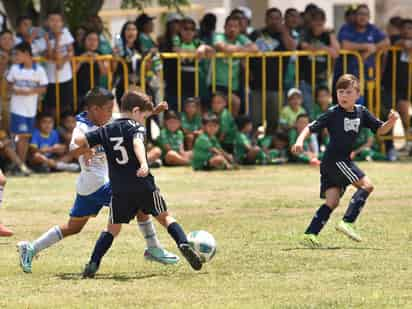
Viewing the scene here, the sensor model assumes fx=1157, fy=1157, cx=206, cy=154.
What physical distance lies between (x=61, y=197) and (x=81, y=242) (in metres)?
3.02

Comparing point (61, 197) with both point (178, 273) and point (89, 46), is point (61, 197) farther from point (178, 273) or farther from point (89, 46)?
point (178, 273)

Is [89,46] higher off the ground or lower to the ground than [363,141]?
higher

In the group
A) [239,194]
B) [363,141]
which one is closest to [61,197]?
[239,194]

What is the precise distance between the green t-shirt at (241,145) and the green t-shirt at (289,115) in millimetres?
607

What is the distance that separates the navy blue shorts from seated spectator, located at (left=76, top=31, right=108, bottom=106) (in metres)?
7.27

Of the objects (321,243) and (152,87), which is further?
(152,87)

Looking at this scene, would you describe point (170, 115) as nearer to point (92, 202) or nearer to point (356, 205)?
point (356, 205)

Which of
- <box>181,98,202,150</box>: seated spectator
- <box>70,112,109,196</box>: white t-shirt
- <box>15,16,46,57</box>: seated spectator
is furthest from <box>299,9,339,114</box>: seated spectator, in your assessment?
<box>70,112,109,196</box>: white t-shirt

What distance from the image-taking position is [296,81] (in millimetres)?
16703

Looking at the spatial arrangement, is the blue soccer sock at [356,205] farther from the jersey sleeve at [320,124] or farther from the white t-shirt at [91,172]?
the white t-shirt at [91,172]

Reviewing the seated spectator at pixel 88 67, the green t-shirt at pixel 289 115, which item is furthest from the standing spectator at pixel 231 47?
the seated spectator at pixel 88 67

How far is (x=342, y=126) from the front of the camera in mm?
9711

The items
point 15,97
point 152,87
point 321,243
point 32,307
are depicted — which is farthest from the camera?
point 152,87

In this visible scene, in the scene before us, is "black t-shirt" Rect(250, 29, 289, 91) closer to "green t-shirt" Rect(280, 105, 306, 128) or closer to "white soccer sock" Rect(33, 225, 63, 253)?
"green t-shirt" Rect(280, 105, 306, 128)
